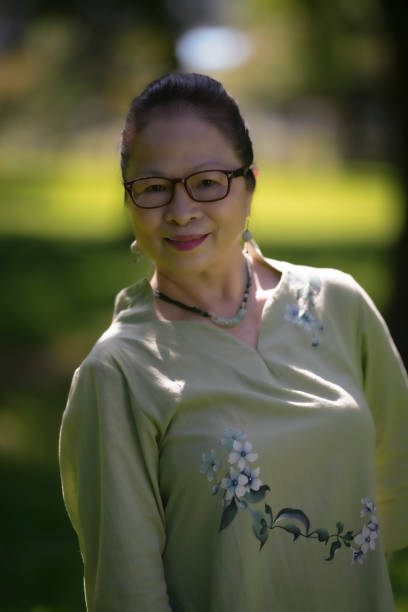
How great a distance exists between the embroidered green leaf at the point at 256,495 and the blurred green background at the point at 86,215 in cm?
230

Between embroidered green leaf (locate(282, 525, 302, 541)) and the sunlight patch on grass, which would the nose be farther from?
the sunlight patch on grass

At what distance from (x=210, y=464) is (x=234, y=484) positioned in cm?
8

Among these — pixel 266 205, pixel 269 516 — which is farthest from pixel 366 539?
pixel 266 205

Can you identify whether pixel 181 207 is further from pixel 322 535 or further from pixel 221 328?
pixel 322 535

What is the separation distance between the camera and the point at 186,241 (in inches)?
90.1

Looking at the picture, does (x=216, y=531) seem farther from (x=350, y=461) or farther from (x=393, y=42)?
(x=393, y=42)

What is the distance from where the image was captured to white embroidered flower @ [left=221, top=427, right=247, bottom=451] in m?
2.17

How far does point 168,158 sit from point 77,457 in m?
0.77

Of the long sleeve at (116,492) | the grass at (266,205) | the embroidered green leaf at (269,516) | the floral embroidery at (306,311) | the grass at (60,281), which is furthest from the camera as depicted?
the grass at (266,205)

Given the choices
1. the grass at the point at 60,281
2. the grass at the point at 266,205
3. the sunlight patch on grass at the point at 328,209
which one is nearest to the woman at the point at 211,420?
the grass at the point at 60,281

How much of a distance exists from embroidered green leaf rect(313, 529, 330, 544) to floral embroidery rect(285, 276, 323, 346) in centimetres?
49

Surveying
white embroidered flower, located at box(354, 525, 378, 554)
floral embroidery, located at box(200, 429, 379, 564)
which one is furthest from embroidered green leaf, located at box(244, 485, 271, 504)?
white embroidered flower, located at box(354, 525, 378, 554)

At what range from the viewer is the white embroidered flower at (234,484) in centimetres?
217

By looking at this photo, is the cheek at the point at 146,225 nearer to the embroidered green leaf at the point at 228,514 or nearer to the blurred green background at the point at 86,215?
the embroidered green leaf at the point at 228,514
